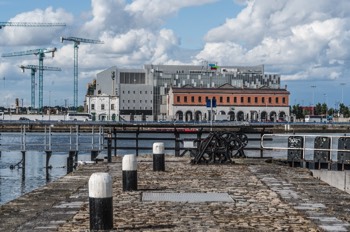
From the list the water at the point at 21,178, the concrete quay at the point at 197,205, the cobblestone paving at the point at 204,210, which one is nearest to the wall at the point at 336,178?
the concrete quay at the point at 197,205

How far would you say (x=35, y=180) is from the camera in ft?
140

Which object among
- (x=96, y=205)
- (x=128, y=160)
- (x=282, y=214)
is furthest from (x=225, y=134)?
(x=96, y=205)

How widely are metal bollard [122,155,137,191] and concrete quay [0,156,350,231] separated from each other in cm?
19

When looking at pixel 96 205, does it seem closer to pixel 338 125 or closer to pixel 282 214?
pixel 282 214

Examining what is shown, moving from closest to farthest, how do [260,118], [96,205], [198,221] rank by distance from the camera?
[96,205] → [198,221] → [260,118]

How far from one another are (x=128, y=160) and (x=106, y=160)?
40.9 feet

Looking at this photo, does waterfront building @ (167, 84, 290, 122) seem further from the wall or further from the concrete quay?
the concrete quay


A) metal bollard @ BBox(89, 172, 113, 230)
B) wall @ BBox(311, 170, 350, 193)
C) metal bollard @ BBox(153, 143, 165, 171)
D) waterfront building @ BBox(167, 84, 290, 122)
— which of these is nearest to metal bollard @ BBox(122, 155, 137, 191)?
metal bollard @ BBox(89, 172, 113, 230)

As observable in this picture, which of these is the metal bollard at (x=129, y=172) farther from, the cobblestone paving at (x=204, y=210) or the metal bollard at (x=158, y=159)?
the metal bollard at (x=158, y=159)

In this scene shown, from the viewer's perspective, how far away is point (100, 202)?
34.1 ft

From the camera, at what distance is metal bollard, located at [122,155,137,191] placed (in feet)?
49.8

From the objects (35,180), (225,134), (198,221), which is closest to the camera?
(198,221)

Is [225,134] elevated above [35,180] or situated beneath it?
elevated above

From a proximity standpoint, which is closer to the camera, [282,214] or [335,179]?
[282,214]
